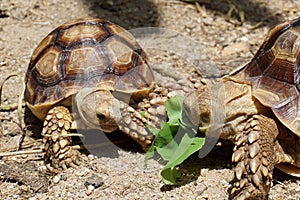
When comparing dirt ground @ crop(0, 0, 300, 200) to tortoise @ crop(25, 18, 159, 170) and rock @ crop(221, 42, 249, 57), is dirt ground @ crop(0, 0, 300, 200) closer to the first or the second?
rock @ crop(221, 42, 249, 57)

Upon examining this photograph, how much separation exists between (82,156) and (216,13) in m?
2.07

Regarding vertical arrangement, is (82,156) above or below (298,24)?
below

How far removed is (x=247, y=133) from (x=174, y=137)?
0.44 m

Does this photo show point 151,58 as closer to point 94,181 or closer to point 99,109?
point 99,109

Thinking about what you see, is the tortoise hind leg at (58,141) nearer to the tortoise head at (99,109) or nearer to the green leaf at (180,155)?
the tortoise head at (99,109)

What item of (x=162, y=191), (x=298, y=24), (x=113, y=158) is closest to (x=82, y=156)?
(x=113, y=158)

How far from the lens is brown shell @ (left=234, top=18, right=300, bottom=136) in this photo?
2834 millimetres

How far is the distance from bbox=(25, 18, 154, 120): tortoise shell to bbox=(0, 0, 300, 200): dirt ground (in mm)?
304

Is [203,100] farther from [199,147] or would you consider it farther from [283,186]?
[283,186]

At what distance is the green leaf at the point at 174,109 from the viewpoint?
303 centimetres

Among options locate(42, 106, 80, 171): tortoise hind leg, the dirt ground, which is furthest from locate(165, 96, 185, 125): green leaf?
locate(42, 106, 80, 171): tortoise hind leg

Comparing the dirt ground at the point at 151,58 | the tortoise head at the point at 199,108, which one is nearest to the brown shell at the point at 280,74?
the tortoise head at the point at 199,108

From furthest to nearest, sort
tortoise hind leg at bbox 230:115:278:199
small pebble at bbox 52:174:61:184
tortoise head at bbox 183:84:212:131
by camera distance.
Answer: small pebble at bbox 52:174:61:184
tortoise head at bbox 183:84:212:131
tortoise hind leg at bbox 230:115:278:199

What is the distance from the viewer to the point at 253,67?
3.18 m
